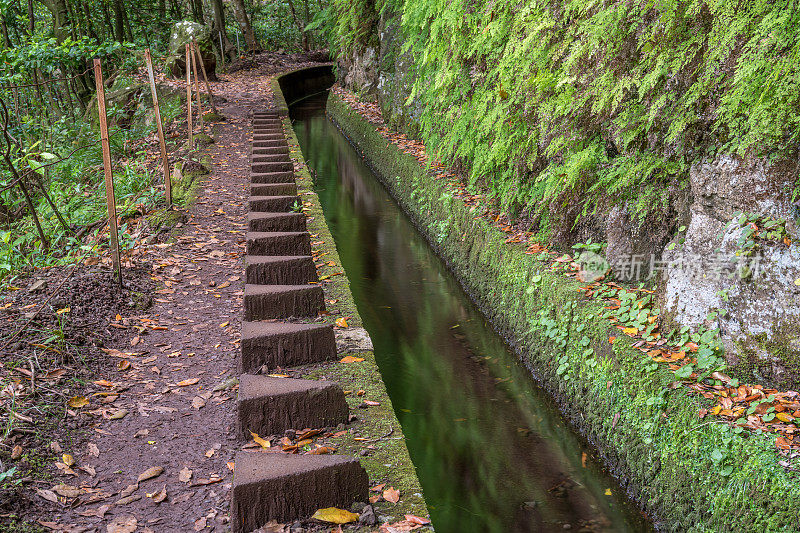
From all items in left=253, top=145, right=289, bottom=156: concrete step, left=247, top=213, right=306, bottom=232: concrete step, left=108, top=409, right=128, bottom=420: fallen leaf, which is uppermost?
left=253, top=145, right=289, bottom=156: concrete step

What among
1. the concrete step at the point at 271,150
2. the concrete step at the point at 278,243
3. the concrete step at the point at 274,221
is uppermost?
the concrete step at the point at 271,150

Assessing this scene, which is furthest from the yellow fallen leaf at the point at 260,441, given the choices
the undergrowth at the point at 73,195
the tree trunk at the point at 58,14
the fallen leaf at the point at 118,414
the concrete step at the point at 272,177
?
the tree trunk at the point at 58,14

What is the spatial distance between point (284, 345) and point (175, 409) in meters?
0.78

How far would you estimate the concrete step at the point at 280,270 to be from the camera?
491cm

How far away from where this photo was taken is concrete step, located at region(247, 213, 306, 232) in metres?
6.04

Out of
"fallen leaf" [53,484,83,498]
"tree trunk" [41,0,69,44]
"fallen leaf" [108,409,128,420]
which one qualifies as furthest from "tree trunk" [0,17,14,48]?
"fallen leaf" [53,484,83,498]

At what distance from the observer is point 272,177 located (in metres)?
8.13

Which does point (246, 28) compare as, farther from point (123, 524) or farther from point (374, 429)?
point (123, 524)

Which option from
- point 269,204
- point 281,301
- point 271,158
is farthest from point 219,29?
point 281,301

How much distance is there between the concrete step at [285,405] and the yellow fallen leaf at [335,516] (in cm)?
71

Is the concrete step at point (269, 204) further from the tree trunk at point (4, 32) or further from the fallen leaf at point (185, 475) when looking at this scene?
the tree trunk at point (4, 32)

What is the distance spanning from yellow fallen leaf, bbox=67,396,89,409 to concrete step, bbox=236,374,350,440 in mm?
1150

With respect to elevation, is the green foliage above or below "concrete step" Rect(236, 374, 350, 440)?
above

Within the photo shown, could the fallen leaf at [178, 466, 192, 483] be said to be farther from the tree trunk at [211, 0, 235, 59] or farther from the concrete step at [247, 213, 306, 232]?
the tree trunk at [211, 0, 235, 59]
